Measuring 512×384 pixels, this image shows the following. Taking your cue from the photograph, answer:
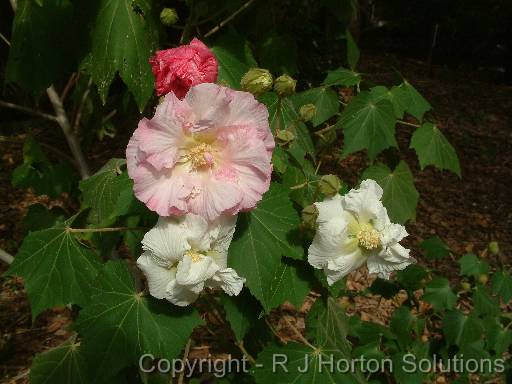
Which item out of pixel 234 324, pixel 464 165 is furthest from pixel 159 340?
pixel 464 165

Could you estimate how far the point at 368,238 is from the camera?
1023mm

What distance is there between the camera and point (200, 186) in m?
0.94

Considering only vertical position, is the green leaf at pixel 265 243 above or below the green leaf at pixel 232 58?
below

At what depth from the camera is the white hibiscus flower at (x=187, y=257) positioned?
942 mm

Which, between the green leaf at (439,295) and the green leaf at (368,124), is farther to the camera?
the green leaf at (439,295)

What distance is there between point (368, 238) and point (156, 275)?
16.4 inches

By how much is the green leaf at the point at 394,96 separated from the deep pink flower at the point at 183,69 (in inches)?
40.4

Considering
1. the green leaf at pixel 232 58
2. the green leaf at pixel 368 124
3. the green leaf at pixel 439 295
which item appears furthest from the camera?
the green leaf at pixel 439 295

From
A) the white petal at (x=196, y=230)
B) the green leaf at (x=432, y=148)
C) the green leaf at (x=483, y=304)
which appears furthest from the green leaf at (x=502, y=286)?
the white petal at (x=196, y=230)

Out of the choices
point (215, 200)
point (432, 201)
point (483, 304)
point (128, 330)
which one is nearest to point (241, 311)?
point (128, 330)

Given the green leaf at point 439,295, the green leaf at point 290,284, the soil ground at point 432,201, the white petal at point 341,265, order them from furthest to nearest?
the soil ground at point 432,201 → the green leaf at point 439,295 → the green leaf at point 290,284 → the white petal at point 341,265

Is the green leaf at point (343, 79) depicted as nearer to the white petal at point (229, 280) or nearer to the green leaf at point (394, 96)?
the green leaf at point (394, 96)

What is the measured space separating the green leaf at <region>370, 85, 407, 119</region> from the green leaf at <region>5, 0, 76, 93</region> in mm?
1052

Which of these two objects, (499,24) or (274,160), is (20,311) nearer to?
(274,160)
